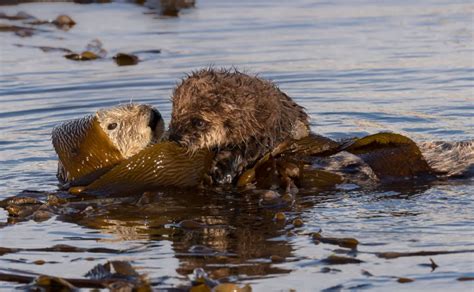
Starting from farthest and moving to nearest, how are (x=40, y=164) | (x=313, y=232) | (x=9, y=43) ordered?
1. (x=9, y=43)
2. (x=40, y=164)
3. (x=313, y=232)

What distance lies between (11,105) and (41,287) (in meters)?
4.51

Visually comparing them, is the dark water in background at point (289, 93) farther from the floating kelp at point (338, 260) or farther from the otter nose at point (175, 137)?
the otter nose at point (175, 137)

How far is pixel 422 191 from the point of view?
5.83 metres

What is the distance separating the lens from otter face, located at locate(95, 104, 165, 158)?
6074mm

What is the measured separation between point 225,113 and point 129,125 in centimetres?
58

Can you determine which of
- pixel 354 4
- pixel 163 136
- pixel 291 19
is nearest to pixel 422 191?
pixel 163 136

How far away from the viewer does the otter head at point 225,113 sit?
5.95 m

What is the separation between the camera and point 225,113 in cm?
595

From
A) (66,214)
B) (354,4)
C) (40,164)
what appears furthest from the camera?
(354,4)

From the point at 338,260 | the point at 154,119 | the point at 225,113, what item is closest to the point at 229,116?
the point at 225,113

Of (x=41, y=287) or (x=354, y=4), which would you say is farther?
(x=354, y=4)

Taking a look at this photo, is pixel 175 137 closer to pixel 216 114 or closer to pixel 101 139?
pixel 216 114

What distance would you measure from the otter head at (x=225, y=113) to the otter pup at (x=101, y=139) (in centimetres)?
21

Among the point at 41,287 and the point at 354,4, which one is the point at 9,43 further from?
the point at 41,287
